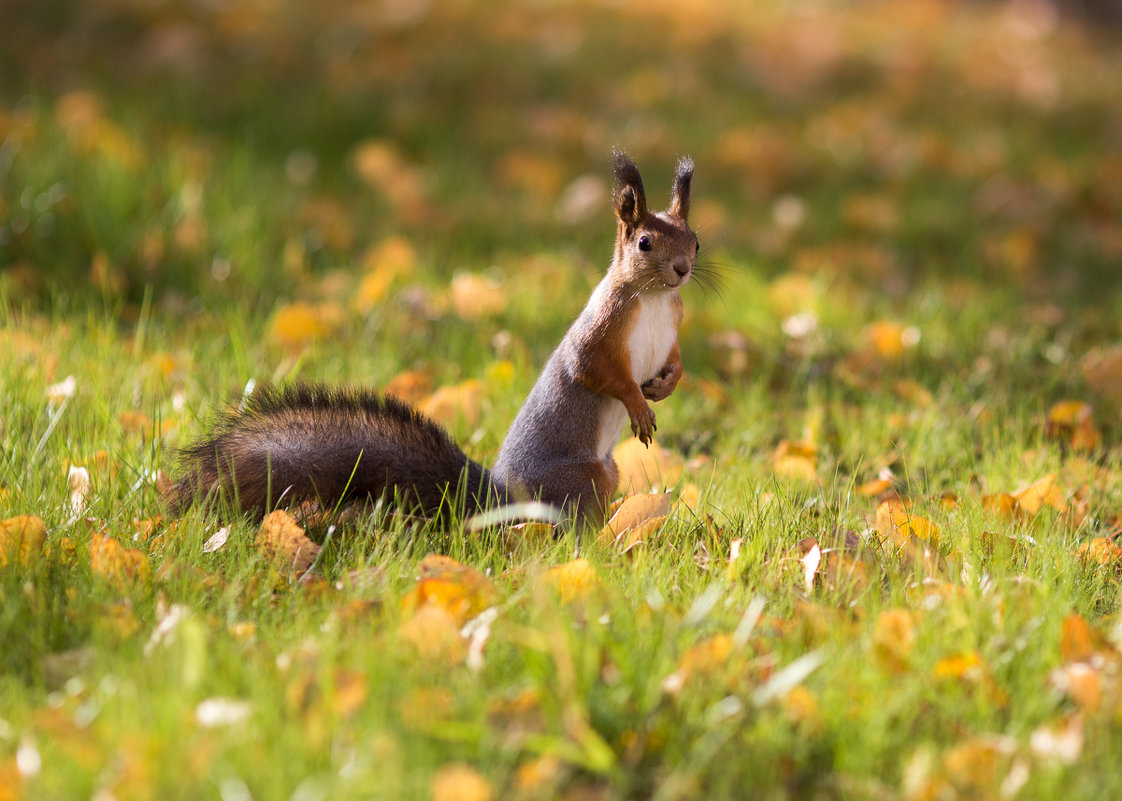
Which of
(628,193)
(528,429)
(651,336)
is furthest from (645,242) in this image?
(528,429)

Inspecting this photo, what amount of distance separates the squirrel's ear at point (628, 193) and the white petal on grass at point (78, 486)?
1.31 m

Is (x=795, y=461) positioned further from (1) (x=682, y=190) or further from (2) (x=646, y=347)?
(1) (x=682, y=190)

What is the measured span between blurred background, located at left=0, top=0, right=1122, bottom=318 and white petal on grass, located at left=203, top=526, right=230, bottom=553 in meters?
2.16

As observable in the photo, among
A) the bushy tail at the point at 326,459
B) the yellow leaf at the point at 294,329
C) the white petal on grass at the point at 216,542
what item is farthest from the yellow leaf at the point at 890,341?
the white petal on grass at the point at 216,542

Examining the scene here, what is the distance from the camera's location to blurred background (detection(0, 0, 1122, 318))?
4.73m

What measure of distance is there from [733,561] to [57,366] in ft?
7.06

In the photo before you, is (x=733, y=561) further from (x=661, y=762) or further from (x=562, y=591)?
(x=661, y=762)

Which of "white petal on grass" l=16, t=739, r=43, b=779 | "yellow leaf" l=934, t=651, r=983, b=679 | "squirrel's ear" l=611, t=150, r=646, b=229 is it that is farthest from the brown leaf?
"yellow leaf" l=934, t=651, r=983, b=679

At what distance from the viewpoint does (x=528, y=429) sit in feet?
8.79

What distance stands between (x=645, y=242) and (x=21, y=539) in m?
1.38

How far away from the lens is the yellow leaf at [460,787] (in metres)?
1.56

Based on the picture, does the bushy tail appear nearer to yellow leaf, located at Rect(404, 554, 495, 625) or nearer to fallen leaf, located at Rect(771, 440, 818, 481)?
yellow leaf, located at Rect(404, 554, 495, 625)

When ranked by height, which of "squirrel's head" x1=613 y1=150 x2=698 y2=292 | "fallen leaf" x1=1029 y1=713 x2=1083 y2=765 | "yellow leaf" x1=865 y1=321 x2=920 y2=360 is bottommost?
"yellow leaf" x1=865 y1=321 x2=920 y2=360

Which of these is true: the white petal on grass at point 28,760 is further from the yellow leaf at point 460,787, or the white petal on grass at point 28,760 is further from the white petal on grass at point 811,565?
the white petal on grass at point 811,565
